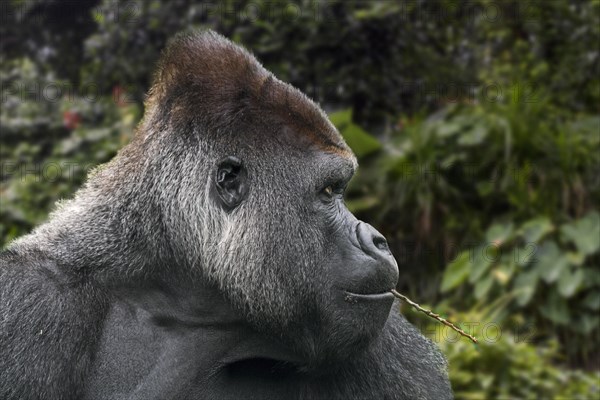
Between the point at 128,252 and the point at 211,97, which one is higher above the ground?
the point at 211,97

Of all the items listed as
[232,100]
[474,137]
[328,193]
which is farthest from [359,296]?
[474,137]

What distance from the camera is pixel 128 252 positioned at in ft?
12.0

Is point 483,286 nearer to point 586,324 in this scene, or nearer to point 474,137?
point 586,324

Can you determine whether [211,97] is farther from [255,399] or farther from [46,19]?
[46,19]

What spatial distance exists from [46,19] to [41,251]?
22.6 ft

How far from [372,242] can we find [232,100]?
2.57ft

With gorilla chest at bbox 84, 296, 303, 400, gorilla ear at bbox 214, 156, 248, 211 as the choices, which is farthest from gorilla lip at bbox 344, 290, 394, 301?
gorilla ear at bbox 214, 156, 248, 211

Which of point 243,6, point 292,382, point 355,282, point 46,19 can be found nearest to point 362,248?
point 355,282

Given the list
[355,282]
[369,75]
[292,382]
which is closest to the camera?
[355,282]

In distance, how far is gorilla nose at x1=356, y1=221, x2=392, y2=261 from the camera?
3539 millimetres

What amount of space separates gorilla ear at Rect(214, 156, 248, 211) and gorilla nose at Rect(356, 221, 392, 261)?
1.52 feet

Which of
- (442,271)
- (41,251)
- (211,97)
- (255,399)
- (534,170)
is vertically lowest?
(442,271)

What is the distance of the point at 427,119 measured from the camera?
9.42 metres

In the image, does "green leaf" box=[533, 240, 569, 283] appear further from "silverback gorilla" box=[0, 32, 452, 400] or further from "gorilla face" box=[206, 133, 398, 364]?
"gorilla face" box=[206, 133, 398, 364]
